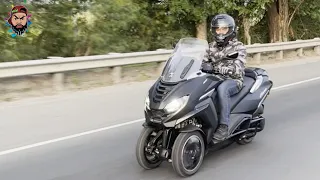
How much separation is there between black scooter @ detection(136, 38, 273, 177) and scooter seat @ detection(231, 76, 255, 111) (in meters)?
0.19

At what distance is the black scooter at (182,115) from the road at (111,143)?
0.80 ft

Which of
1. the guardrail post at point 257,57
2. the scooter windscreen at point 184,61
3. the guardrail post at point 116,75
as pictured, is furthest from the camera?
the guardrail post at point 257,57

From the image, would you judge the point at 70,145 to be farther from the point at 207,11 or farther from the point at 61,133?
the point at 207,11

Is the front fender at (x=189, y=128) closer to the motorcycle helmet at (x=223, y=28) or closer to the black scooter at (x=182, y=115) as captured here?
the black scooter at (x=182, y=115)

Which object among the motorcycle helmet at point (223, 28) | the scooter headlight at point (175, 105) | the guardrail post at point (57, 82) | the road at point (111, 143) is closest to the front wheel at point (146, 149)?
the road at point (111, 143)

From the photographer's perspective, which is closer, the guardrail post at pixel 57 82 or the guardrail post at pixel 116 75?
the guardrail post at pixel 57 82

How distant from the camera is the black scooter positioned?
5.02 metres

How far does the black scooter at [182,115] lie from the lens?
16.5 feet

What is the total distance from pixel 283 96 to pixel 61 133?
17.7ft

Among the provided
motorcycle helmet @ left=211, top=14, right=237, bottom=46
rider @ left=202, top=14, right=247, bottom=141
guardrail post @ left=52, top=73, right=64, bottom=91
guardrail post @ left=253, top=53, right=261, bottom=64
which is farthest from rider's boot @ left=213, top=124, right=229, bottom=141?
guardrail post @ left=253, top=53, right=261, bottom=64

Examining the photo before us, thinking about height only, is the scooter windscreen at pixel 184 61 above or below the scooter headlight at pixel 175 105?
above

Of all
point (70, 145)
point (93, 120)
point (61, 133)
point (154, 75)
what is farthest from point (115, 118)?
point (154, 75)

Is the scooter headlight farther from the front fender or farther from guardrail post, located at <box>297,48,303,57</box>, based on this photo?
guardrail post, located at <box>297,48,303,57</box>

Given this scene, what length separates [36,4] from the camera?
44.0 feet
